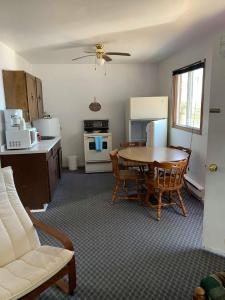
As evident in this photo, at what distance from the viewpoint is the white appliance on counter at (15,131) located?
3273 mm

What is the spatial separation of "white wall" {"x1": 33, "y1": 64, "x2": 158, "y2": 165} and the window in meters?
1.13

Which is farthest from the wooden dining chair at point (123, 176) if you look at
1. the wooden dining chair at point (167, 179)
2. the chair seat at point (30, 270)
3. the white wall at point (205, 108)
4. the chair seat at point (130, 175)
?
the chair seat at point (30, 270)

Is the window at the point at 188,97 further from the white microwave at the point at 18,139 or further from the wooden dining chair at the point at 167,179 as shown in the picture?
the white microwave at the point at 18,139

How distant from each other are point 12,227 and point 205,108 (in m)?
2.97

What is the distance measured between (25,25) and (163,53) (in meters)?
2.68

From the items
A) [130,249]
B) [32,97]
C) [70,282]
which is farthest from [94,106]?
[70,282]

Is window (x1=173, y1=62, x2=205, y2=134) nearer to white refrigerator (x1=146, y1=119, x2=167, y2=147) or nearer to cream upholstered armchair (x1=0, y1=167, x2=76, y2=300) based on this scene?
white refrigerator (x1=146, y1=119, x2=167, y2=147)

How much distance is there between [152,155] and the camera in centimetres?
350

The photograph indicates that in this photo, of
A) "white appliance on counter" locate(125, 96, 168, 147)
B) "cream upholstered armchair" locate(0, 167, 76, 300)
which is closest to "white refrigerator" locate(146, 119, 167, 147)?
"white appliance on counter" locate(125, 96, 168, 147)

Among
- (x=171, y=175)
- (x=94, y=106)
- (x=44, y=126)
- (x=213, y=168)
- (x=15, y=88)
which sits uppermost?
(x=15, y=88)

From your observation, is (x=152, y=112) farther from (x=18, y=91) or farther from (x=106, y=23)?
(x=18, y=91)

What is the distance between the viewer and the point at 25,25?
A: 2695mm

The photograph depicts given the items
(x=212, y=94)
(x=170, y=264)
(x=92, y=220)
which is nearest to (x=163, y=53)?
(x=212, y=94)

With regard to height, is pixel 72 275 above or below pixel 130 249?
above
